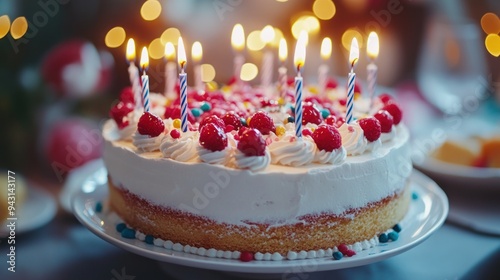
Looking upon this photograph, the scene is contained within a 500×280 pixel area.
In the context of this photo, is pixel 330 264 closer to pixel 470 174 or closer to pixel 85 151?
pixel 470 174

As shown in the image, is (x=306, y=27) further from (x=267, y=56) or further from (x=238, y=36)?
(x=238, y=36)

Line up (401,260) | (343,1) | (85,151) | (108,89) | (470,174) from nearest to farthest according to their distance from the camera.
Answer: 1. (401,260)
2. (470,174)
3. (85,151)
4. (108,89)
5. (343,1)

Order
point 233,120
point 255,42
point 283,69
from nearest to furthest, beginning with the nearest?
point 233,120 < point 283,69 < point 255,42

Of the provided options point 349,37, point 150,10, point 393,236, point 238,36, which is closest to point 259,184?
point 393,236

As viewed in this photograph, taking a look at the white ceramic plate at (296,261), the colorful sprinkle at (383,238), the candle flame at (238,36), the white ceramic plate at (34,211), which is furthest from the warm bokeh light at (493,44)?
the white ceramic plate at (34,211)

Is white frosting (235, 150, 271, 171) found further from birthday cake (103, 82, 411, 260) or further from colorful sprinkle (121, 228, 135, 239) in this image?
colorful sprinkle (121, 228, 135, 239)

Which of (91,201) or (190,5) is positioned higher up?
(190,5)

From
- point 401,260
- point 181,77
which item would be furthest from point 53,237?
point 401,260
